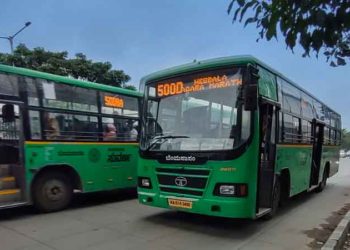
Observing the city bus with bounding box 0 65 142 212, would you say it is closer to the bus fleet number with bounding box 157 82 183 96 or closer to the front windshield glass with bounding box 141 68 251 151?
the front windshield glass with bounding box 141 68 251 151

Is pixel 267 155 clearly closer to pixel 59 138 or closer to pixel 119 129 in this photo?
pixel 119 129

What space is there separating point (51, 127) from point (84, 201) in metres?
2.73

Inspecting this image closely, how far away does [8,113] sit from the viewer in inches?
323

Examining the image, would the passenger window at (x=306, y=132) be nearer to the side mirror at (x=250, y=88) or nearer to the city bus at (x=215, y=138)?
the city bus at (x=215, y=138)

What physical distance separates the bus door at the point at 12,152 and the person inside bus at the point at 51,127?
0.63 m

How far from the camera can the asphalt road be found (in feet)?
21.8

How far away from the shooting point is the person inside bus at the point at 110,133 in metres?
10.4

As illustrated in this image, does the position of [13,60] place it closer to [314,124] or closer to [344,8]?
[314,124]

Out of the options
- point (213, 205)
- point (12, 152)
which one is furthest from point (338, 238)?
point (12, 152)

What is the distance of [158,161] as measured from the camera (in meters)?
7.74

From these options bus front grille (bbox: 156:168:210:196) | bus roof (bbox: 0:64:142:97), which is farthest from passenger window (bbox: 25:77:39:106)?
bus front grille (bbox: 156:168:210:196)

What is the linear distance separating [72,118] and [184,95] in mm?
3097

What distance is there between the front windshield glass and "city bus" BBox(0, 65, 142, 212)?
2148mm

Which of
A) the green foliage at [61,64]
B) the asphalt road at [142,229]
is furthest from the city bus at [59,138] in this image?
the green foliage at [61,64]
